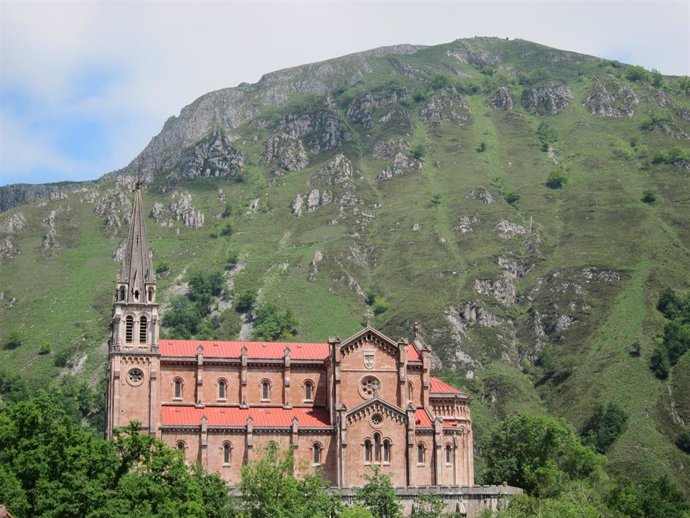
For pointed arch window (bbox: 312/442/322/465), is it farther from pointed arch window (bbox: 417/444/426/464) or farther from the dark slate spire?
the dark slate spire

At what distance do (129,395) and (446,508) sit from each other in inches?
1312

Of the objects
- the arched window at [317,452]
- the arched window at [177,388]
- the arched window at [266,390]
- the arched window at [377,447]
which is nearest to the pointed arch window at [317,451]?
the arched window at [317,452]

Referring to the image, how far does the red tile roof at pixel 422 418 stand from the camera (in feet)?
404

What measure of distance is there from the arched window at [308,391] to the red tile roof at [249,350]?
2773 millimetres

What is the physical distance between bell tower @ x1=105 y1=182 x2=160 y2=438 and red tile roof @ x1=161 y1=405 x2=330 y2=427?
2.84m

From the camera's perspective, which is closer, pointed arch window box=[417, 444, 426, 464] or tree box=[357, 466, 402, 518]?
tree box=[357, 466, 402, 518]

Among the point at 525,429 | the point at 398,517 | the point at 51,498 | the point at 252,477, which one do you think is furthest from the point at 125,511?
the point at 525,429

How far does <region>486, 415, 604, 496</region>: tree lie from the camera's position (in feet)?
408

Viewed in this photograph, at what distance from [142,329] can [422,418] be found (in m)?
30.5

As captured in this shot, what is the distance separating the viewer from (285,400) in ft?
412

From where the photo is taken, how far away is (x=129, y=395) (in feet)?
391

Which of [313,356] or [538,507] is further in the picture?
[313,356]

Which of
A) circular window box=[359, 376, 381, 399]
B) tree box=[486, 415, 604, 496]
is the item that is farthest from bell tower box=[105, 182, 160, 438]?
tree box=[486, 415, 604, 496]

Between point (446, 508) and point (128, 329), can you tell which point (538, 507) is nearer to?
point (446, 508)
